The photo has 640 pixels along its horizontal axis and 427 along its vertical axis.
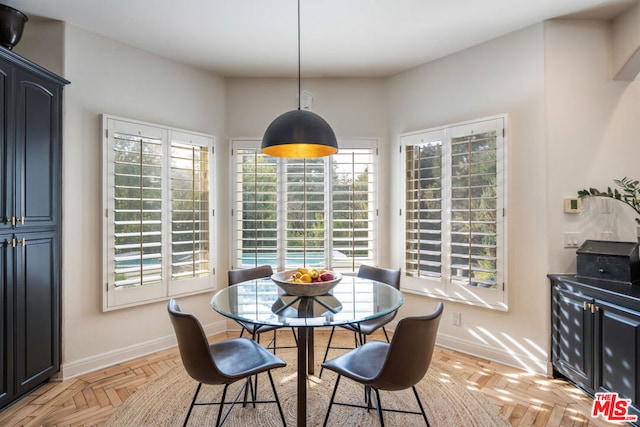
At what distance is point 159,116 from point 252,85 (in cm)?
108

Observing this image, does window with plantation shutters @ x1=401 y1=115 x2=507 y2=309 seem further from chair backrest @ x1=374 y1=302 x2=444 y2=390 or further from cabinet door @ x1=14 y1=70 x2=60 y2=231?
cabinet door @ x1=14 y1=70 x2=60 y2=231

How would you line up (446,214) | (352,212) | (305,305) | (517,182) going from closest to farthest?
1. (305,305)
2. (517,182)
3. (446,214)
4. (352,212)

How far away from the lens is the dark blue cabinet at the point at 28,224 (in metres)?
2.31

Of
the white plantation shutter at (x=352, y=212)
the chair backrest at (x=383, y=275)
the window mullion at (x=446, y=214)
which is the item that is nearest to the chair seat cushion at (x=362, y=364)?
the chair backrest at (x=383, y=275)

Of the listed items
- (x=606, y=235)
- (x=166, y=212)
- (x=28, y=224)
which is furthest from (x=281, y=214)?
(x=606, y=235)

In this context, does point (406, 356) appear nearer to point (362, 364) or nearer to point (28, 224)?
point (362, 364)

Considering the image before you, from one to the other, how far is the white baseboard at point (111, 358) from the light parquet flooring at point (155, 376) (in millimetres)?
61

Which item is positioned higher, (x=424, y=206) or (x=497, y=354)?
(x=424, y=206)

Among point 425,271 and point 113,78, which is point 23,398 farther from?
point 425,271

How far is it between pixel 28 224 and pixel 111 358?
4.40 ft

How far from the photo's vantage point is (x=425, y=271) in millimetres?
3525

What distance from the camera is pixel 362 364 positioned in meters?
1.98

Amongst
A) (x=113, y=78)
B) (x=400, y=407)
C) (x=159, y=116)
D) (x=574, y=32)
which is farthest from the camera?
(x=159, y=116)

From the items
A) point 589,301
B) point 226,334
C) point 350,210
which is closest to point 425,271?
point 350,210
